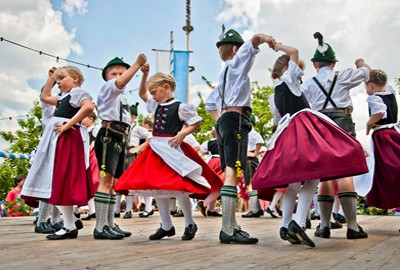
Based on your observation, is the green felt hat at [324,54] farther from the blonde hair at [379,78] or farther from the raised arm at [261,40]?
the raised arm at [261,40]

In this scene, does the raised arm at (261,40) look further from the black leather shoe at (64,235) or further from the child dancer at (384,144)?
the black leather shoe at (64,235)

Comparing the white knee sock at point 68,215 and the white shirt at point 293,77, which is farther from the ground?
the white shirt at point 293,77

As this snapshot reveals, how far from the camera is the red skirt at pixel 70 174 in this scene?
350cm

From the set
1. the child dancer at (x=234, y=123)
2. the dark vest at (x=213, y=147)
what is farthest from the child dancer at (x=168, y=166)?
the dark vest at (x=213, y=147)

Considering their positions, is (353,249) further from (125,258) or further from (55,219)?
(55,219)

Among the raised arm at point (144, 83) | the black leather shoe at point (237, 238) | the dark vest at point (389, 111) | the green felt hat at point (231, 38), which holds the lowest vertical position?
the black leather shoe at point (237, 238)

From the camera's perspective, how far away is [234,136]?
3.33 metres

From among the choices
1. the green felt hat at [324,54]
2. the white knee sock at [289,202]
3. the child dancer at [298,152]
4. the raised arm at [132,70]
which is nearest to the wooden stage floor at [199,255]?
the white knee sock at [289,202]

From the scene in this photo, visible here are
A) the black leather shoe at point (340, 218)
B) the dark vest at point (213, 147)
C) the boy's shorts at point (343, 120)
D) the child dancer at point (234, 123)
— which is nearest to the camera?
the child dancer at point (234, 123)

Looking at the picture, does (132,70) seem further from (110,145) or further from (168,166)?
(168,166)

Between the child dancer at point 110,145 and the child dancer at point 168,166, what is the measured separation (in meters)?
0.23

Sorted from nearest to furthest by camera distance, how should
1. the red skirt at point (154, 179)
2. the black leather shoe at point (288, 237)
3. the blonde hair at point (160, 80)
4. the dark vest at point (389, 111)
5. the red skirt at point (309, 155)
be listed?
the red skirt at point (309, 155), the black leather shoe at point (288, 237), the red skirt at point (154, 179), the blonde hair at point (160, 80), the dark vest at point (389, 111)

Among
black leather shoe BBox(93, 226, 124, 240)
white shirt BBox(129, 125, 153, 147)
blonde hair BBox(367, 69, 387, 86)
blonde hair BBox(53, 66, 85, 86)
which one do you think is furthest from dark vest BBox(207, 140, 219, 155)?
black leather shoe BBox(93, 226, 124, 240)

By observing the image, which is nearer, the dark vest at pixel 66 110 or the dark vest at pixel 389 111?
the dark vest at pixel 66 110
